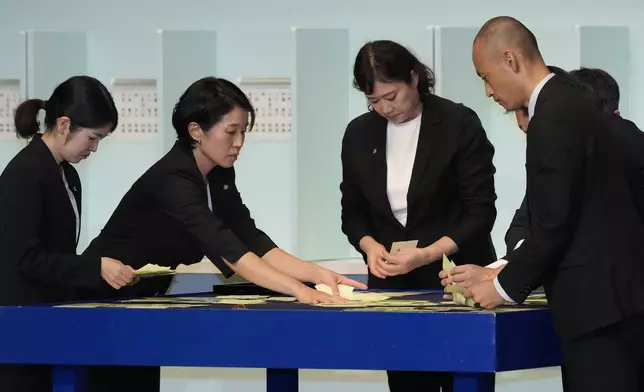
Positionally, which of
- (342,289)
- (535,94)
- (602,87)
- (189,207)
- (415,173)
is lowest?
(342,289)

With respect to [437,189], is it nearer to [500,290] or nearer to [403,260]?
[403,260]

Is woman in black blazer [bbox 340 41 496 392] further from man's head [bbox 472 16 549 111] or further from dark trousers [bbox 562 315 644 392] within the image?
dark trousers [bbox 562 315 644 392]

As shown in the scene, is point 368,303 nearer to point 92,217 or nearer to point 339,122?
point 339,122

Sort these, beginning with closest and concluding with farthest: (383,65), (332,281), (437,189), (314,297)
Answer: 1. (314,297)
2. (332,281)
3. (383,65)
4. (437,189)

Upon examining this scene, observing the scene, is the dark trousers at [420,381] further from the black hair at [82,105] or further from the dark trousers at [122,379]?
the black hair at [82,105]

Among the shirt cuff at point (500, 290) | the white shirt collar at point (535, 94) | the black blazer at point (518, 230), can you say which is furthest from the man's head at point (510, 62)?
the black blazer at point (518, 230)

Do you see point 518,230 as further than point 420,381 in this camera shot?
Yes

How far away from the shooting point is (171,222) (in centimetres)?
341

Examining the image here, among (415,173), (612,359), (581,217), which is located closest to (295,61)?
(415,173)

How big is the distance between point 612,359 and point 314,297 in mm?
828

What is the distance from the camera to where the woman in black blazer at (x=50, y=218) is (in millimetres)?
3158

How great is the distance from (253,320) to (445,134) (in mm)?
1190

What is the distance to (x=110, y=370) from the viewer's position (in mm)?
3221

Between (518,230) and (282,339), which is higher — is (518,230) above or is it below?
above
